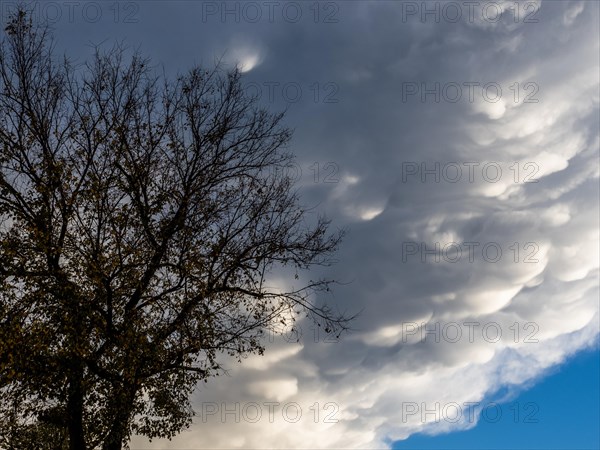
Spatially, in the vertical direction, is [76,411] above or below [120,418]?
above

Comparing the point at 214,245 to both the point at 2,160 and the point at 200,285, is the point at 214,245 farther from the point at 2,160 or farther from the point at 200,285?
the point at 2,160

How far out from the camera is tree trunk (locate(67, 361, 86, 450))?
2592cm

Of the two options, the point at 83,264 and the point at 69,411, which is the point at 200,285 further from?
the point at 69,411

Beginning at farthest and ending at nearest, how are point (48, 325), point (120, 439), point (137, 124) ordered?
point (137, 124)
point (120, 439)
point (48, 325)

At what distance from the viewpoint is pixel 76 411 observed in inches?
1048

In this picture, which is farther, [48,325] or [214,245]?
[214,245]

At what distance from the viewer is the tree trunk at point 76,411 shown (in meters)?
25.9

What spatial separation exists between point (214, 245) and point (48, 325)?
7661mm

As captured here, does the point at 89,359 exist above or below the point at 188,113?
below

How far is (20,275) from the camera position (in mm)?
25938

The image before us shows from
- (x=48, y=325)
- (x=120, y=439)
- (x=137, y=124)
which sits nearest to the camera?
(x=48, y=325)

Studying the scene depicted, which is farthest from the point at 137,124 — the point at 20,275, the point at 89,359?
the point at 89,359

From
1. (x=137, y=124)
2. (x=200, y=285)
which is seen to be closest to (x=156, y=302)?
(x=200, y=285)

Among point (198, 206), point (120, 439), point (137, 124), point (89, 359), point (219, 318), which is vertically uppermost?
point (137, 124)
